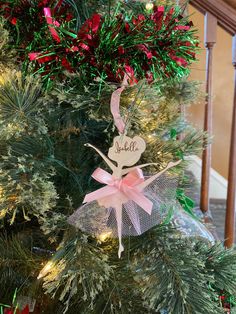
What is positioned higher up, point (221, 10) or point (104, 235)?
point (221, 10)

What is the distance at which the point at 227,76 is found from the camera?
7.66 feet

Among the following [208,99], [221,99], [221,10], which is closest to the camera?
[221,10]

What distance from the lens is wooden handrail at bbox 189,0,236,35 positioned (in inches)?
36.0

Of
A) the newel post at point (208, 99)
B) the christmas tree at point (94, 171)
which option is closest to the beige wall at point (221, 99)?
the newel post at point (208, 99)

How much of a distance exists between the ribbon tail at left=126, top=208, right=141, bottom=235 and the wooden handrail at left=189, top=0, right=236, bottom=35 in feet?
2.03

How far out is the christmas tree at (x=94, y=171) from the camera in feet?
1.56

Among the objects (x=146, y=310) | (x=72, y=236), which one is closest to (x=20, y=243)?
(x=72, y=236)

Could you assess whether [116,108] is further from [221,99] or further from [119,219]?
[221,99]

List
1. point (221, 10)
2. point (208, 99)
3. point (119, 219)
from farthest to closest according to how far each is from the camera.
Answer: point (208, 99), point (221, 10), point (119, 219)

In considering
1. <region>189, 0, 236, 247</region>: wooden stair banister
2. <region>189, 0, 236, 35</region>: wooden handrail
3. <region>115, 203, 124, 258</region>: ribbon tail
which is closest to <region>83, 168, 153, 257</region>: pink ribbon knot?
<region>115, 203, 124, 258</region>: ribbon tail

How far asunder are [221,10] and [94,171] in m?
0.62

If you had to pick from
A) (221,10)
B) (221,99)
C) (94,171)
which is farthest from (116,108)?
(221,99)

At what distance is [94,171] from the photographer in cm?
51

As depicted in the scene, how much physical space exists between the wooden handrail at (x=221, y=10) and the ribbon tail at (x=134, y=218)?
0.62m
